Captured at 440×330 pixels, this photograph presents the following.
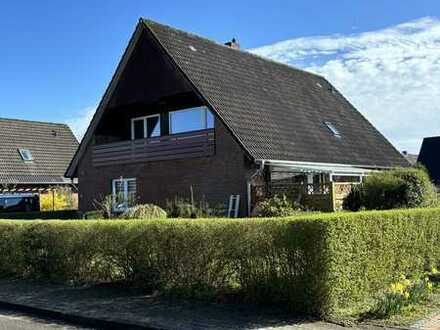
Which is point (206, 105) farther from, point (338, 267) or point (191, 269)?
point (338, 267)

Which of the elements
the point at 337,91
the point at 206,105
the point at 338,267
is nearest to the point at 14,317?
the point at 338,267

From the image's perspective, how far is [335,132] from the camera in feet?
84.7

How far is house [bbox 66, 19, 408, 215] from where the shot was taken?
2058cm

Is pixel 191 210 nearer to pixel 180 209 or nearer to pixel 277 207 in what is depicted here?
pixel 180 209

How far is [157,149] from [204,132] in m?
2.61

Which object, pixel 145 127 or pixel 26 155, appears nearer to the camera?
pixel 145 127

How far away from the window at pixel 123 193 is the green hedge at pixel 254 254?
10821mm

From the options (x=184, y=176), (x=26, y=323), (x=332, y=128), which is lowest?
(x=26, y=323)

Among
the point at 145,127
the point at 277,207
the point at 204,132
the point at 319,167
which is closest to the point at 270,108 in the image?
the point at 319,167

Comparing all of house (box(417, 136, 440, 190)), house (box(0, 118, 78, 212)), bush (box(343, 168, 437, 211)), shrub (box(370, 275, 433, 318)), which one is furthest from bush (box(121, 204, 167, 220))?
house (box(417, 136, 440, 190))

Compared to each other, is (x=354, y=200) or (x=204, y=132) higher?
(x=204, y=132)

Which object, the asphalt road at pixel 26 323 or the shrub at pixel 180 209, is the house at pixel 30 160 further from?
the asphalt road at pixel 26 323

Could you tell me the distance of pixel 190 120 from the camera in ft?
74.5

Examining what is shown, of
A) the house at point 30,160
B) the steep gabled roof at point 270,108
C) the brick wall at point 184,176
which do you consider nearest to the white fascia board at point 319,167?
the steep gabled roof at point 270,108
